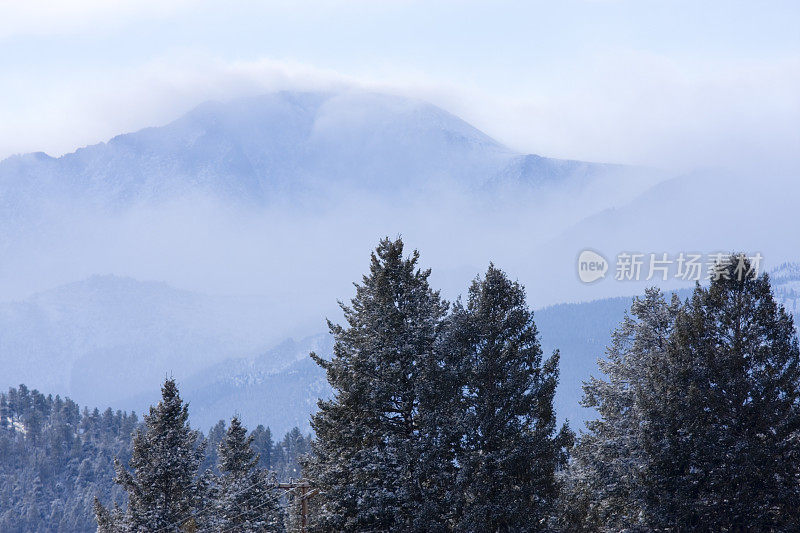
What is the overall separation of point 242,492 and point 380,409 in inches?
707

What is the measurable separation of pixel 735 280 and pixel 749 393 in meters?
5.36

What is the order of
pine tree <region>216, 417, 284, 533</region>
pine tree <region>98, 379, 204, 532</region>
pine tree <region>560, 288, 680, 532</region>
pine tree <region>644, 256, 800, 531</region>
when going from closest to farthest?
pine tree <region>644, 256, 800, 531</region>, pine tree <region>560, 288, 680, 532</region>, pine tree <region>98, 379, 204, 532</region>, pine tree <region>216, 417, 284, 533</region>

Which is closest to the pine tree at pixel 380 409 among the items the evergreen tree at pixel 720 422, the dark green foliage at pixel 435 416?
the dark green foliage at pixel 435 416

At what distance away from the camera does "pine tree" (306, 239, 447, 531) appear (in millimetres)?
34844

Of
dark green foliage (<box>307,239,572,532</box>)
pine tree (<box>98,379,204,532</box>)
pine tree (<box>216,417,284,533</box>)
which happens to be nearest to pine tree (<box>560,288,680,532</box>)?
dark green foliage (<box>307,239,572,532</box>)

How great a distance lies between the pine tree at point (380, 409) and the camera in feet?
114

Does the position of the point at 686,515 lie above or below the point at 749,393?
below

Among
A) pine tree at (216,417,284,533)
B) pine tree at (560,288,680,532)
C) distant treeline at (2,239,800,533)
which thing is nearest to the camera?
distant treeline at (2,239,800,533)

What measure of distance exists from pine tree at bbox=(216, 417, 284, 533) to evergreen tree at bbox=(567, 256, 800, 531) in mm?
20075

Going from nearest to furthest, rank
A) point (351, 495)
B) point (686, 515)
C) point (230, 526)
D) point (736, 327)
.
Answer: point (351, 495) < point (686, 515) < point (736, 327) < point (230, 526)

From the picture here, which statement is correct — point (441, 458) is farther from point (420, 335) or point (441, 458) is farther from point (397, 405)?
point (420, 335)

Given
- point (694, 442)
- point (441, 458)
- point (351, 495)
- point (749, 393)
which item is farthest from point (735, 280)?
point (351, 495)

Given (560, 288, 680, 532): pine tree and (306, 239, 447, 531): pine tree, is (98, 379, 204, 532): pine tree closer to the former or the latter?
(306, 239, 447, 531): pine tree

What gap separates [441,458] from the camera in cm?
3609
